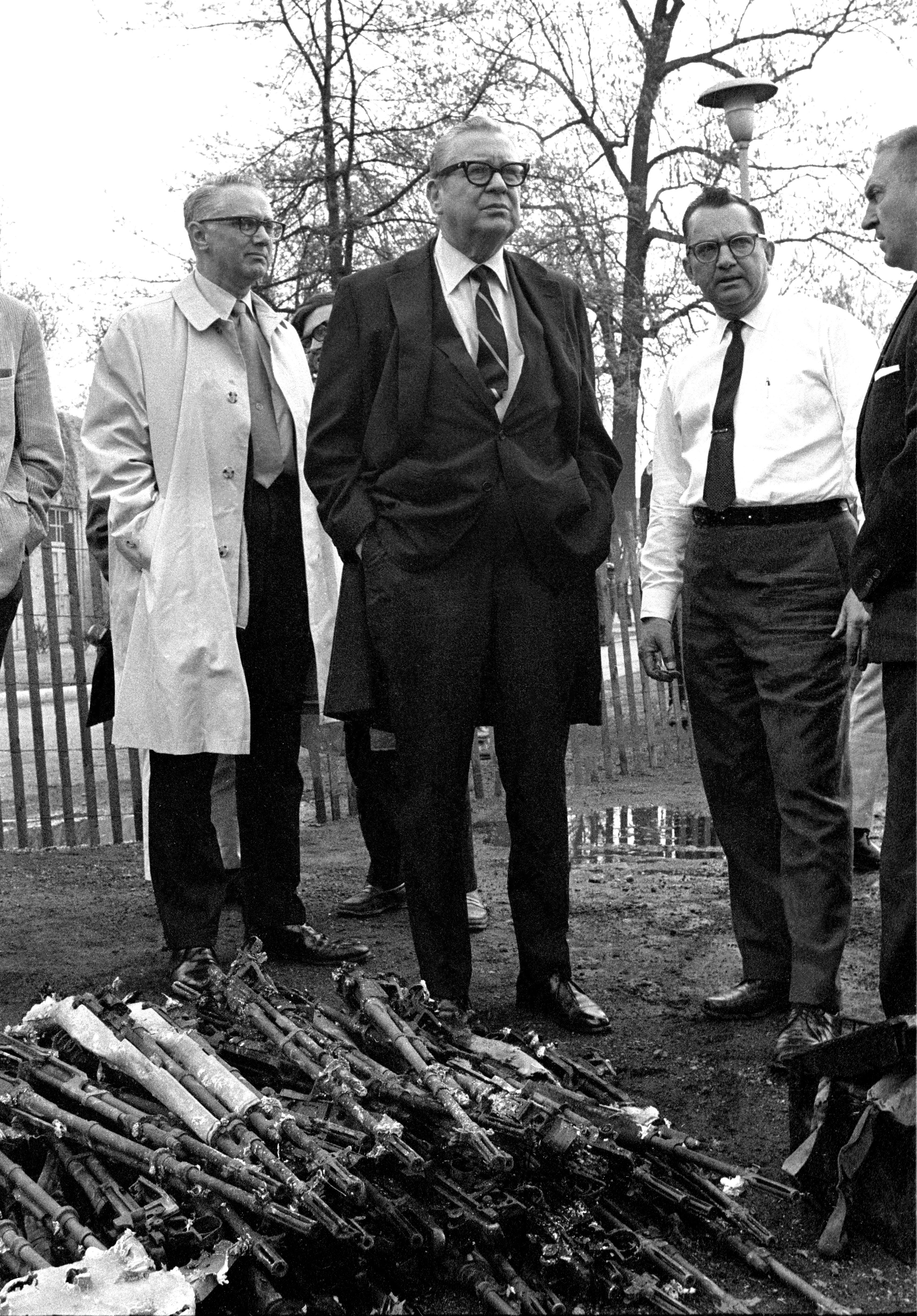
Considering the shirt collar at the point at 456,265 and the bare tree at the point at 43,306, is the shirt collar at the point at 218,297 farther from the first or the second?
the bare tree at the point at 43,306

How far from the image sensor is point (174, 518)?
517 cm

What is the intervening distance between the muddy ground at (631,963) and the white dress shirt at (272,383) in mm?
1825

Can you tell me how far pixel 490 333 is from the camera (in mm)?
4664

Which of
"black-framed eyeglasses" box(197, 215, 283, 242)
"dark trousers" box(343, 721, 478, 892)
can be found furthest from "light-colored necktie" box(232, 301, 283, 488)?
"dark trousers" box(343, 721, 478, 892)

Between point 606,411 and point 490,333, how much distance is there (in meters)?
14.1

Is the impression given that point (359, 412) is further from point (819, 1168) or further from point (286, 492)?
point (819, 1168)

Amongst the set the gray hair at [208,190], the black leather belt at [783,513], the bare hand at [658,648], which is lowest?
the bare hand at [658,648]

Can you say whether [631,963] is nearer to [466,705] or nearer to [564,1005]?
[564,1005]

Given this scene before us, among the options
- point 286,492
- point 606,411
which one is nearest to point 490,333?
point 286,492

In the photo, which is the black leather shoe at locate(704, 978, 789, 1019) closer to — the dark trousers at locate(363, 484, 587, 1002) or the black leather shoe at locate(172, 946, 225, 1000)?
the dark trousers at locate(363, 484, 587, 1002)

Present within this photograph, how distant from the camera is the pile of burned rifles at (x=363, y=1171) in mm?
2883

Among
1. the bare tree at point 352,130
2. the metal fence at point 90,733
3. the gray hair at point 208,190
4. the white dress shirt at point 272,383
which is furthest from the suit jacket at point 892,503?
the bare tree at point 352,130

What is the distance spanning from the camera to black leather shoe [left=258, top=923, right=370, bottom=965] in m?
5.41

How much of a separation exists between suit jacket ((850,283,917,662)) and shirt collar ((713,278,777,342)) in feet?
2.79
